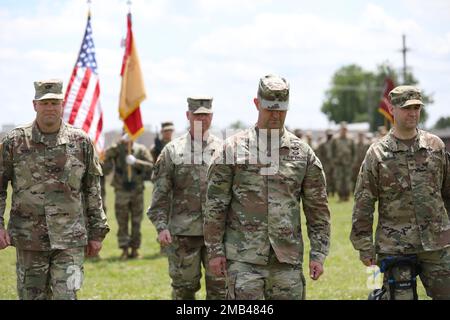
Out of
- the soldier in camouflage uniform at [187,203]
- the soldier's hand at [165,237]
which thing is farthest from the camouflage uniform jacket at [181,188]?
the soldier's hand at [165,237]

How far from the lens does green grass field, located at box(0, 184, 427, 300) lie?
10742mm

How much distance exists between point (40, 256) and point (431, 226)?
3433mm

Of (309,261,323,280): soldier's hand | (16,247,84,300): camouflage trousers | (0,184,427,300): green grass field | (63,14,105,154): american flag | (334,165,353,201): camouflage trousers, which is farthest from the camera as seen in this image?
(334,165,353,201): camouflage trousers

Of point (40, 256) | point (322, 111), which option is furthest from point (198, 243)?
point (322, 111)

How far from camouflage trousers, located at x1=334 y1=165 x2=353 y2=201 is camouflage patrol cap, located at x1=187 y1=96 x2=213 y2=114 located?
61.8 ft

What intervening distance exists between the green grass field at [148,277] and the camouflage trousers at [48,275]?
10.4 feet

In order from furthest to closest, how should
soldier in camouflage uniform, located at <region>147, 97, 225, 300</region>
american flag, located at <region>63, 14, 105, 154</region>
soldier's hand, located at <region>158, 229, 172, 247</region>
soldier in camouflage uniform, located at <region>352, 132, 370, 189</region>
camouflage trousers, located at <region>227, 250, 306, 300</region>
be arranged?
soldier in camouflage uniform, located at <region>352, 132, 370, 189</region> → american flag, located at <region>63, 14, 105, 154</region> → soldier in camouflage uniform, located at <region>147, 97, 225, 300</region> → soldier's hand, located at <region>158, 229, 172, 247</region> → camouflage trousers, located at <region>227, 250, 306, 300</region>

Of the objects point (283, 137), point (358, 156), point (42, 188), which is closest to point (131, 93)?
point (42, 188)

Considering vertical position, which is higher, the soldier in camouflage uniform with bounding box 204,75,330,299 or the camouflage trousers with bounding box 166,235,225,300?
the soldier in camouflage uniform with bounding box 204,75,330,299

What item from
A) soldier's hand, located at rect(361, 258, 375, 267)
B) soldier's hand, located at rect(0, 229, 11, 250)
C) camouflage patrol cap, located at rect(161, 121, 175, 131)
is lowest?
soldier's hand, located at rect(361, 258, 375, 267)

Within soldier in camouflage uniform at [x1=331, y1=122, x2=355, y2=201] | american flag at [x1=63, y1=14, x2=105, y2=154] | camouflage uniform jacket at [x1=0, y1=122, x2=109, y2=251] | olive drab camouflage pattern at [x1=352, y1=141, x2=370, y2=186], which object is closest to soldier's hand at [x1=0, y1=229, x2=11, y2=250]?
camouflage uniform jacket at [x1=0, y1=122, x2=109, y2=251]

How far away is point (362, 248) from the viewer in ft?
23.5

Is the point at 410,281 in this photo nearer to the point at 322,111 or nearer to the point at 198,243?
the point at 198,243

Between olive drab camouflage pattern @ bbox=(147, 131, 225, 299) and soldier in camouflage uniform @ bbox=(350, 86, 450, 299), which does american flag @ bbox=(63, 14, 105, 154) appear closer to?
olive drab camouflage pattern @ bbox=(147, 131, 225, 299)
